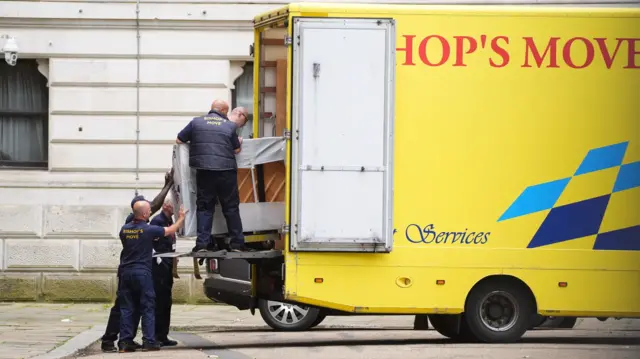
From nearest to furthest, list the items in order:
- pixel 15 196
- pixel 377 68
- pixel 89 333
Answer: pixel 377 68, pixel 89 333, pixel 15 196

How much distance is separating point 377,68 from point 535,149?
1.85m

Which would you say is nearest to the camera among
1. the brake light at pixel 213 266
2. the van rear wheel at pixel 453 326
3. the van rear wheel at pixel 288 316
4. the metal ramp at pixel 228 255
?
the metal ramp at pixel 228 255

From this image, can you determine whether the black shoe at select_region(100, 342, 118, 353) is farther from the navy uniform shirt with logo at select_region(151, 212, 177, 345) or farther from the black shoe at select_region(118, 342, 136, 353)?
the navy uniform shirt with logo at select_region(151, 212, 177, 345)

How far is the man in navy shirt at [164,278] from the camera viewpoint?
14141 mm

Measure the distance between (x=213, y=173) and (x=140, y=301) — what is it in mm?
1510

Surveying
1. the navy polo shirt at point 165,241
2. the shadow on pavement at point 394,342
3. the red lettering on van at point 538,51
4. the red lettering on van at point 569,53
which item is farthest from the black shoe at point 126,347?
the red lettering on van at point 569,53

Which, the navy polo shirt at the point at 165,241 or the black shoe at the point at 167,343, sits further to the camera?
the black shoe at the point at 167,343

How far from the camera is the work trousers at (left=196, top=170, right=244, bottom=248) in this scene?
44.3 ft

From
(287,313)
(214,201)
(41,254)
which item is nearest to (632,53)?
(214,201)

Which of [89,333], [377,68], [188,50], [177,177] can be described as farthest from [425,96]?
[188,50]

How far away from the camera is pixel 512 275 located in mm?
13594

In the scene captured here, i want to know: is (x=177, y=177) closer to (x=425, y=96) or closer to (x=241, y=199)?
(x=241, y=199)

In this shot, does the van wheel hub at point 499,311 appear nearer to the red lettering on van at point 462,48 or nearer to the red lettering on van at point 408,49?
the red lettering on van at point 462,48

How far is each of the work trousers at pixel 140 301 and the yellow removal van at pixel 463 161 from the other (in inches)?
55.5
